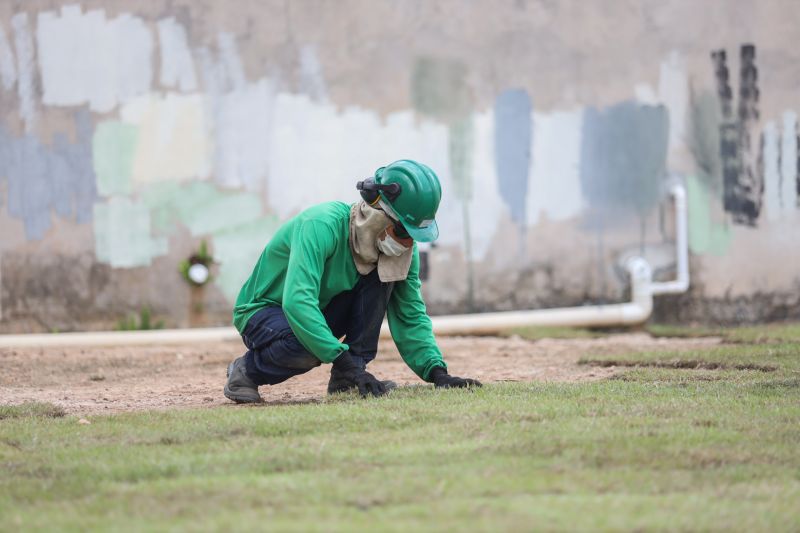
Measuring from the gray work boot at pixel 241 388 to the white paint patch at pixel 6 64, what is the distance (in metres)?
5.21

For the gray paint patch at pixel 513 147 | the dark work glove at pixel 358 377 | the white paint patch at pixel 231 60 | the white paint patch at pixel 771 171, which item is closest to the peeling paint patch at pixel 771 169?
the white paint patch at pixel 771 171

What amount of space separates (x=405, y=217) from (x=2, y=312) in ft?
18.4

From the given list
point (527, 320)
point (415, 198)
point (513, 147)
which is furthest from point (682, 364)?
point (513, 147)

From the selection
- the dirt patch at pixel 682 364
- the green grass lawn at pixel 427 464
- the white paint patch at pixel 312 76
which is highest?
the white paint patch at pixel 312 76

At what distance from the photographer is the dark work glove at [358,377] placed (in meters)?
5.54

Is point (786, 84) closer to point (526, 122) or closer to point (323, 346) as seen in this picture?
point (526, 122)

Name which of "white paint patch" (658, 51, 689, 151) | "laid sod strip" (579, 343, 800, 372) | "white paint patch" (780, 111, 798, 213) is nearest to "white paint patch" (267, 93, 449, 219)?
"white paint patch" (658, 51, 689, 151)

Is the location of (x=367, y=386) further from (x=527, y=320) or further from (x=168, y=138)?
(x=168, y=138)

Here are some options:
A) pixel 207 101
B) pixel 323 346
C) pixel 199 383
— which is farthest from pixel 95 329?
pixel 323 346

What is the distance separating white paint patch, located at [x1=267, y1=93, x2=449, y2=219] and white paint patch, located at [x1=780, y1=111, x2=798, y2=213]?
358 cm

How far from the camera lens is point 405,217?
5.48 metres

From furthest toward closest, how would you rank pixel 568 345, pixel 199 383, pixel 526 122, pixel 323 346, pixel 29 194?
pixel 526 122, pixel 29 194, pixel 568 345, pixel 199 383, pixel 323 346

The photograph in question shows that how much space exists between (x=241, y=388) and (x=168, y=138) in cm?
475

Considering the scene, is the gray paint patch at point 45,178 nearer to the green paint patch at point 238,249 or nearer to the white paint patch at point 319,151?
the green paint patch at point 238,249
